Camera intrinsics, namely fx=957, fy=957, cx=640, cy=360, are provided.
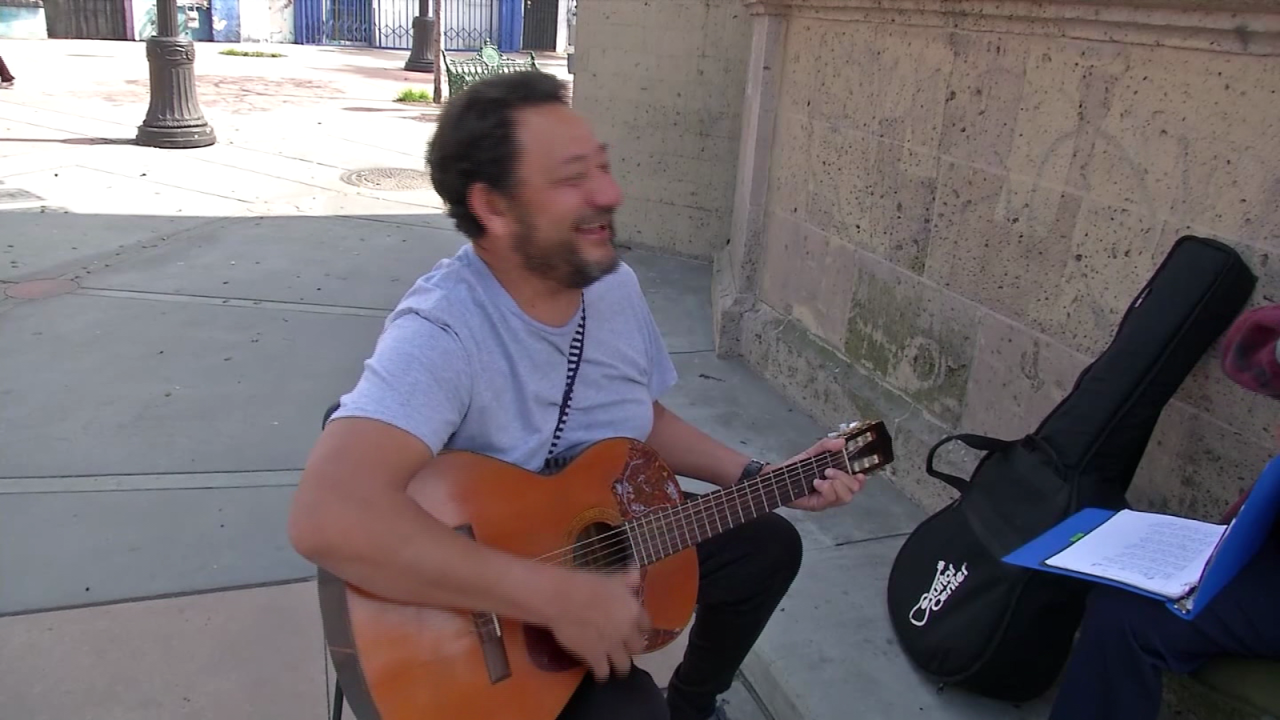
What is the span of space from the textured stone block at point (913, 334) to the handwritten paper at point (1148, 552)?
4.03 ft

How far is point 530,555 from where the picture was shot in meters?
1.78

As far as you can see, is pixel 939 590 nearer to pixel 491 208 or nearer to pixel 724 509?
pixel 724 509

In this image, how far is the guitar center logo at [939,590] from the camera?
2.47 metres

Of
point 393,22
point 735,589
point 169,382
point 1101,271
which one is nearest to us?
point 735,589

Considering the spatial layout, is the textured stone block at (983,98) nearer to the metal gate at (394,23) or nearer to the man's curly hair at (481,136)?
the man's curly hair at (481,136)

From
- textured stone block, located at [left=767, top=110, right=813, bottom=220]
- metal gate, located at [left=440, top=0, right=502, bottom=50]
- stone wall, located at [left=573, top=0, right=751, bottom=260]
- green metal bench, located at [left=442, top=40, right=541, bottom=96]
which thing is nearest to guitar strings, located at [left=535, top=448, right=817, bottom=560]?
textured stone block, located at [left=767, top=110, right=813, bottom=220]

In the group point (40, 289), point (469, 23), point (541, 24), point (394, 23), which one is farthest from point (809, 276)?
point (394, 23)

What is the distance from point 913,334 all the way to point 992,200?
648 mm

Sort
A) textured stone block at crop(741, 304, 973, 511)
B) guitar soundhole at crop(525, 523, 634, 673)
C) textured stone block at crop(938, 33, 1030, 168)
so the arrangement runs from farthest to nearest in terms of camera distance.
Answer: textured stone block at crop(741, 304, 973, 511)
textured stone block at crop(938, 33, 1030, 168)
guitar soundhole at crop(525, 523, 634, 673)

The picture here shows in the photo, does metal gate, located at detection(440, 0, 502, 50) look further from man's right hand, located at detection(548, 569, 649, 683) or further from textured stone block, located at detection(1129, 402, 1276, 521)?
man's right hand, located at detection(548, 569, 649, 683)

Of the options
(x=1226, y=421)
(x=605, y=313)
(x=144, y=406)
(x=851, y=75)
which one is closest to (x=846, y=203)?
(x=851, y=75)

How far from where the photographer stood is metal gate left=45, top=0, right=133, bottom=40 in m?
21.0

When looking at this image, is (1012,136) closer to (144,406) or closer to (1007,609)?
(1007,609)

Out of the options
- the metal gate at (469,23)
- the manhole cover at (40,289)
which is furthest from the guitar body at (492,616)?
the metal gate at (469,23)
